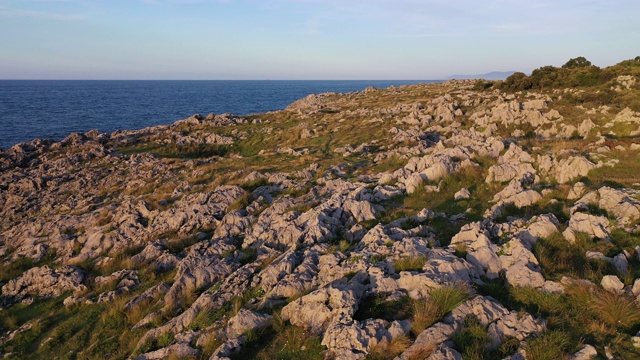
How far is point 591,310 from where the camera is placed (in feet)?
27.2

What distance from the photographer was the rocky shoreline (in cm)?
880

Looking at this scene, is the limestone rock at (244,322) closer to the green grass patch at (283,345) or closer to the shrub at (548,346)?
the green grass patch at (283,345)

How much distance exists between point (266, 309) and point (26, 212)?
25.0 meters

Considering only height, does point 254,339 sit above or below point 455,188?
below

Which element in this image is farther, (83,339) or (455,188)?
(455,188)

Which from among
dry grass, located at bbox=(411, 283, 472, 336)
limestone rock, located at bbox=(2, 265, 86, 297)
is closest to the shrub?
dry grass, located at bbox=(411, 283, 472, 336)

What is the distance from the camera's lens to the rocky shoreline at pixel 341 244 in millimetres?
8805

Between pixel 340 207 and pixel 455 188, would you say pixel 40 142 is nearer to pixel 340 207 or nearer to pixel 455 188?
pixel 340 207

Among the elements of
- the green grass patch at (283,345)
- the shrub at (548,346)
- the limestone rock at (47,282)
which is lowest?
the limestone rock at (47,282)

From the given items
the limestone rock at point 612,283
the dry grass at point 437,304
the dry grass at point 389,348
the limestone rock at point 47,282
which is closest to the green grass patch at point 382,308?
the dry grass at point 437,304

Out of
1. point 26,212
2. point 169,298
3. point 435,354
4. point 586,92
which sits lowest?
point 26,212

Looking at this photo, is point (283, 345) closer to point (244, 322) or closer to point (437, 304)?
point (244, 322)

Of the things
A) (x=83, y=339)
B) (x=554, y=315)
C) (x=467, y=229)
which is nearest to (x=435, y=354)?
(x=554, y=315)

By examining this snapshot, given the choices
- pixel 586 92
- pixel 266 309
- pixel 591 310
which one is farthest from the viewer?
pixel 586 92
